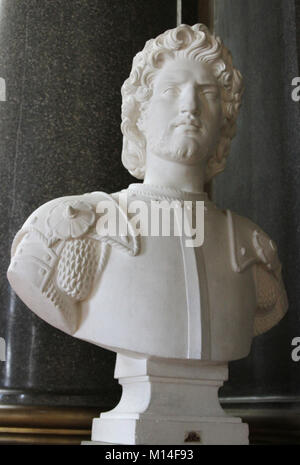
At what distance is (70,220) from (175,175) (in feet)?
1.71

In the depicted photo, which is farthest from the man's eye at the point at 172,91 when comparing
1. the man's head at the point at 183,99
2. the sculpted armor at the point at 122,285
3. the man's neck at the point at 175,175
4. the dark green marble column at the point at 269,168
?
the dark green marble column at the point at 269,168

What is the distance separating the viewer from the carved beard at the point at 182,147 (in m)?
2.77

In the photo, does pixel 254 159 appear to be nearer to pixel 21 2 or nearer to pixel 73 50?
pixel 73 50

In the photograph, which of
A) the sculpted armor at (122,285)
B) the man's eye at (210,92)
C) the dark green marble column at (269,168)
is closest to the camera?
the sculpted armor at (122,285)

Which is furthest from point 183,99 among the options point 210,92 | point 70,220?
point 70,220

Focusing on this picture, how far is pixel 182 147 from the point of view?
9.11 ft

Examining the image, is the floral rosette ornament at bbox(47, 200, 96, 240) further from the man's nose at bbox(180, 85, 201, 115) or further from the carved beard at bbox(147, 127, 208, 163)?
the man's nose at bbox(180, 85, 201, 115)

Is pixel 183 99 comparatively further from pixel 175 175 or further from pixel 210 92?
pixel 175 175

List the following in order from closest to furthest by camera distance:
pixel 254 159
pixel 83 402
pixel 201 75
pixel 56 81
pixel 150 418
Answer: pixel 150 418, pixel 201 75, pixel 83 402, pixel 56 81, pixel 254 159

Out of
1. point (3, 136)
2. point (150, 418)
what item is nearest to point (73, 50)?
point (3, 136)

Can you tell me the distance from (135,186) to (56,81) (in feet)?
4.57

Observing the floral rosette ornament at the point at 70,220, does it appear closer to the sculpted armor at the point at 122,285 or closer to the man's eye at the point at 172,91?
the sculpted armor at the point at 122,285

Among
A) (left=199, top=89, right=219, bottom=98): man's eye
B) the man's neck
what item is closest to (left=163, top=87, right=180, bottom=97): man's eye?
(left=199, top=89, right=219, bottom=98): man's eye

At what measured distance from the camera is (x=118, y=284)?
2576 millimetres
